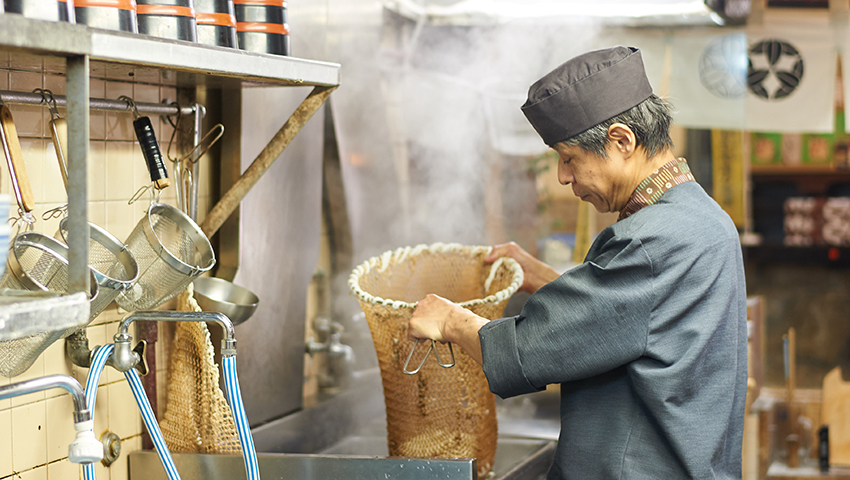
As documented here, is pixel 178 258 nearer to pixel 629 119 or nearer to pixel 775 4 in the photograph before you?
pixel 629 119

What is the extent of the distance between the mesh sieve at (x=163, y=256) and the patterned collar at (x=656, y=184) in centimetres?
83

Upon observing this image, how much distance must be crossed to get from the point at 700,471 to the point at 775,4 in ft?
13.1

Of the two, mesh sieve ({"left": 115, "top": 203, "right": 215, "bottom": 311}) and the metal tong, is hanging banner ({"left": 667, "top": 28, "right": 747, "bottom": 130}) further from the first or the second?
the metal tong

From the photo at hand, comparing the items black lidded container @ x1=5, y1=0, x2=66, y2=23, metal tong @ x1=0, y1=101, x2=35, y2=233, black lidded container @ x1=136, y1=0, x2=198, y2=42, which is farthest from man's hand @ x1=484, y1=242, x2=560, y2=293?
black lidded container @ x1=5, y1=0, x2=66, y2=23

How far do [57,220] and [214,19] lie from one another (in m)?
0.52

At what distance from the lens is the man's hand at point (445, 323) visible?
1540mm

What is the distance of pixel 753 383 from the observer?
3258 mm

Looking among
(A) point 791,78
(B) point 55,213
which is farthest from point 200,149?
(A) point 791,78

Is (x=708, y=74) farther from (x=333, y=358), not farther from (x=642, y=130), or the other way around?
(x=642, y=130)

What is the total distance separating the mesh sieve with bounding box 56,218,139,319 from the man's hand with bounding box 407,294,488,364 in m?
0.55

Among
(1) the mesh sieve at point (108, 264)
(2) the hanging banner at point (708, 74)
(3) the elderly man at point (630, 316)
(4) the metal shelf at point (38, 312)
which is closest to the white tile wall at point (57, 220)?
(1) the mesh sieve at point (108, 264)

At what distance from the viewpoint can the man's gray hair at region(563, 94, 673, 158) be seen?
1472mm

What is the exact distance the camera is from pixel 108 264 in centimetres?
143

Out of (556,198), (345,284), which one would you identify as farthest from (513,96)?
(345,284)
